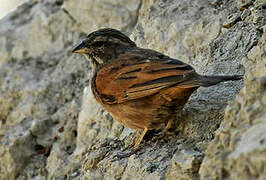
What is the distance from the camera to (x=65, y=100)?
694 cm

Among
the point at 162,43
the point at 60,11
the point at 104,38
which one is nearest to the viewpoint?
the point at 104,38

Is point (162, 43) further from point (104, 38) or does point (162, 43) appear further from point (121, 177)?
point (121, 177)

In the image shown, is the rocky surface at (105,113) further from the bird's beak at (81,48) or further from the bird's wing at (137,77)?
the bird's beak at (81,48)

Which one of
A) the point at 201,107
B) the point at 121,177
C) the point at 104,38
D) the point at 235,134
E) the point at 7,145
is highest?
the point at 235,134

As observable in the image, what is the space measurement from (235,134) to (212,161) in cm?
21

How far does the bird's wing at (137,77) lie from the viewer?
4.48m

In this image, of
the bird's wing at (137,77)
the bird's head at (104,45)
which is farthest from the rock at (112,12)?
the bird's wing at (137,77)

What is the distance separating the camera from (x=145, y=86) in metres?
4.67

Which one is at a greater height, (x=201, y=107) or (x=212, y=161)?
(x=212, y=161)

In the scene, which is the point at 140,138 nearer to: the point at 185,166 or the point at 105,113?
the point at 105,113

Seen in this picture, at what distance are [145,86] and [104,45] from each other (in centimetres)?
123

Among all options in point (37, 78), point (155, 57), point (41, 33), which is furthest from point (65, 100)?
point (155, 57)

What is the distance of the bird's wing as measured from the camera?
14.7 feet

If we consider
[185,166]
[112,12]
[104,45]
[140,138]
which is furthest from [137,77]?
[112,12]
